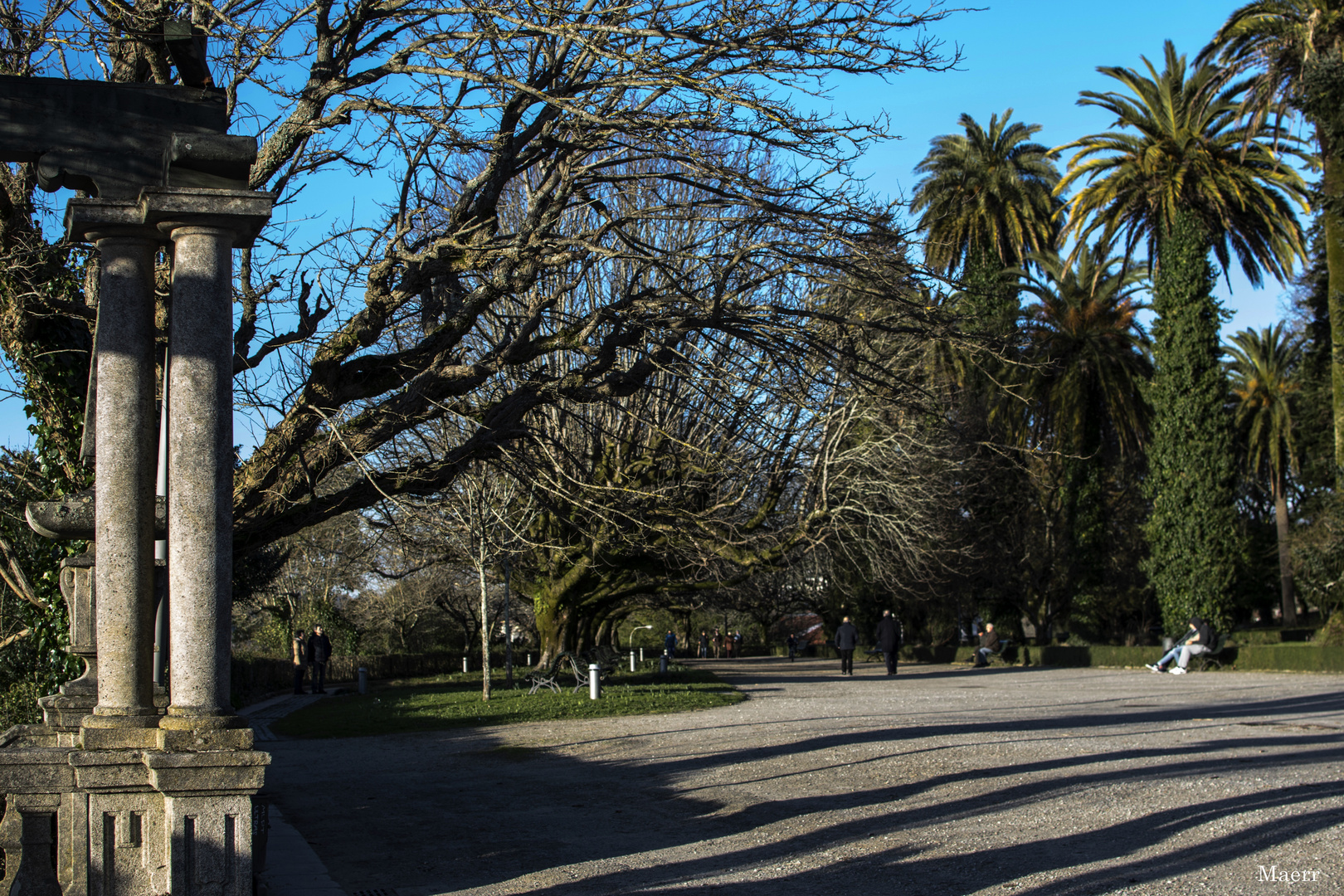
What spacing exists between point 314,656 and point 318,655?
258 millimetres

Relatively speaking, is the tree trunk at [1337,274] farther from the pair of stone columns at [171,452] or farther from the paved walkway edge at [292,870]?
the pair of stone columns at [171,452]

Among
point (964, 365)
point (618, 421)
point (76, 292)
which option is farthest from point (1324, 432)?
point (76, 292)

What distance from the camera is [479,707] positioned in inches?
727

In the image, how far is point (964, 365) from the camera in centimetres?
2875

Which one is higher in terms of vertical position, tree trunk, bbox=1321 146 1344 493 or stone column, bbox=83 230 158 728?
tree trunk, bbox=1321 146 1344 493

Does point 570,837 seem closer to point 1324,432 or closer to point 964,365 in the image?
point 964,365

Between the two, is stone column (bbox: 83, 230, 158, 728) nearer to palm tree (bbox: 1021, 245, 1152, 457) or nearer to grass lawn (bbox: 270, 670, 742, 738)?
grass lawn (bbox: 270, 670, 742, 738)

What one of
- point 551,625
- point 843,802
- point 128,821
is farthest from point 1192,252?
point 128,821

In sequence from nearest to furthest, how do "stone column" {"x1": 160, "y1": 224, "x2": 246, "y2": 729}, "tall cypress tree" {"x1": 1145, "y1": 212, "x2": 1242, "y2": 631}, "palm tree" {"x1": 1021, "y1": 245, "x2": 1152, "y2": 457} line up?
"stone column" {"x1": 160, "y1": 224, "x2": 246, "y2": 729} < "tall cypress tree" {"x1": 1145, "y1": 212, "x2": 1242, "y2": 631} < "palm tree" {"x1": 1021, "y1": 245, "x2": 1152, "y2": 457}

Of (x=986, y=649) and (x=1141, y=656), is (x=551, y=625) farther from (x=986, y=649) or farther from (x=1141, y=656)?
(x=1141, y=656)

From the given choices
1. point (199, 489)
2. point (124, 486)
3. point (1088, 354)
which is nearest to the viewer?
point (199, 489)

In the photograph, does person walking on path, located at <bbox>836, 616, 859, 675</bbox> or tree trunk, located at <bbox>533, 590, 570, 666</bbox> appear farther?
person walking on path, located at <bbox>836, 616, 859, 675</bbox>

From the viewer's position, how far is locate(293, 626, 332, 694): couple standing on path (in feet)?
90.2

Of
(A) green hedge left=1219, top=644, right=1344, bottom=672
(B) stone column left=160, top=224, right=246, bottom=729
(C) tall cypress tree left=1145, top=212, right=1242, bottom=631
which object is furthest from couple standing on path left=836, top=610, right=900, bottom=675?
(B) stone column left=160, top=224, right=246, bottom=729
